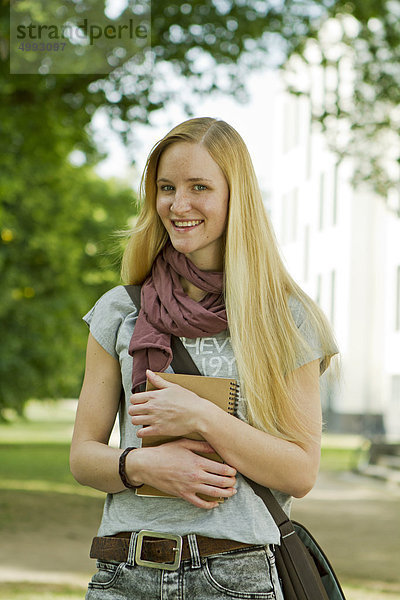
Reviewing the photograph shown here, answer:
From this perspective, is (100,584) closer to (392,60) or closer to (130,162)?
(130,162)

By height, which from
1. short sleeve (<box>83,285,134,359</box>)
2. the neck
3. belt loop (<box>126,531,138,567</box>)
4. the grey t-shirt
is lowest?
belt loop (<box>126,531,138,567</box>)

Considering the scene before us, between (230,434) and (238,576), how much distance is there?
0.36 metres

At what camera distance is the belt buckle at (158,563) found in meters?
2.25

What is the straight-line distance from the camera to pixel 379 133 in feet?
45.8

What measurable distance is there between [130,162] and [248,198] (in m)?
10.1

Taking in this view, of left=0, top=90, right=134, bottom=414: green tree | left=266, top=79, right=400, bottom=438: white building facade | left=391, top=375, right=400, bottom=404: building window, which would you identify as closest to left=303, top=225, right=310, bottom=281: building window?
left=266, top=79, right=400, bottom=438: white building facade

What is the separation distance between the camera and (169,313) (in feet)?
7.93

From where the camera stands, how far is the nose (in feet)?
8.02

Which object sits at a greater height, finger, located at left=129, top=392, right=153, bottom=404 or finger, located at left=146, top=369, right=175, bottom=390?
finger, located at left=146, top=369, right=175, bottom=390

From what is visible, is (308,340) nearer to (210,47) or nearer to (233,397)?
(233,397)

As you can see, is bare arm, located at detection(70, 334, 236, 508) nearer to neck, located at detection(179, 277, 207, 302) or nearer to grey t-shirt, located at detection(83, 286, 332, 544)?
grey t-shirt, located at detection(83, 286, 332, 544)

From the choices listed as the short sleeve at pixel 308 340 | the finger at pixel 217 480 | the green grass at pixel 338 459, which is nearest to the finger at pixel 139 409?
the finger at pixel 217 480

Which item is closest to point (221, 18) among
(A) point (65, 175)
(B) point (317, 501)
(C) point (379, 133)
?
(C) point (379, 133)

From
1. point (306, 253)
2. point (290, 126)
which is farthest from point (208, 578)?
point (290, 126)
